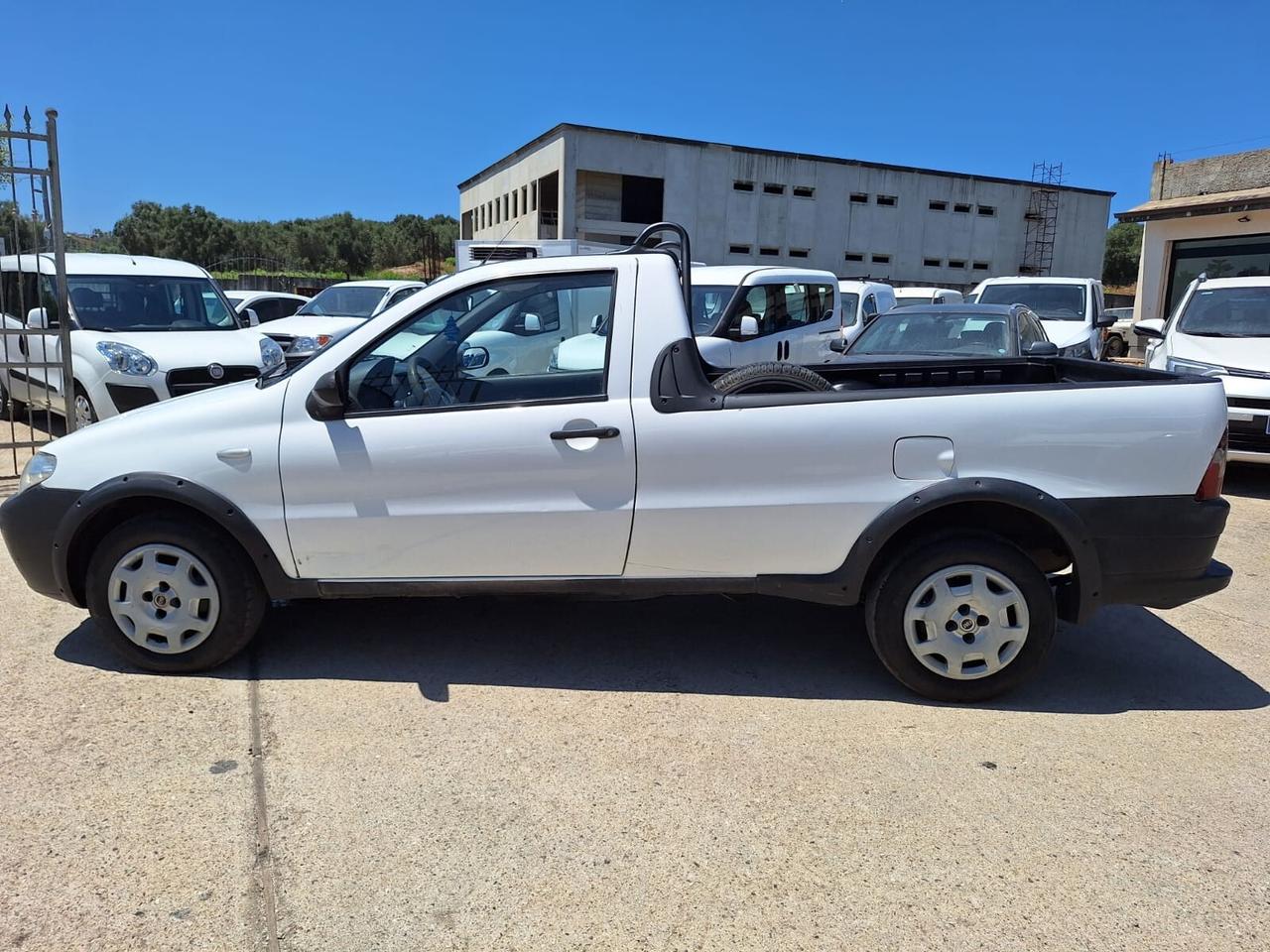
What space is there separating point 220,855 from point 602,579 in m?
1.69

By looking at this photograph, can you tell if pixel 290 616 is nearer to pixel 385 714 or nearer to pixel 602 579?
pixel 385 714

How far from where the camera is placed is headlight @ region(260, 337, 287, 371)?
28.7 feet

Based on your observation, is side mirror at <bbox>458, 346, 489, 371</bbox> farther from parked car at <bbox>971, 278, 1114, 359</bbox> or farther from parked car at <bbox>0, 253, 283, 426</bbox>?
parked car at <bbox>971, 278, 1114, 359</bbox>

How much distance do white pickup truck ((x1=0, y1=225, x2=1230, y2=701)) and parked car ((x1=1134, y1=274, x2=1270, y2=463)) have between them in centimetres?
473

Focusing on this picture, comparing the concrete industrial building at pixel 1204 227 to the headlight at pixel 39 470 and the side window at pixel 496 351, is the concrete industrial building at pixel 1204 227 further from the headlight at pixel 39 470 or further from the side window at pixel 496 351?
the headlight at pixel 39 470

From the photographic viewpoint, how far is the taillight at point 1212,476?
11.7ft

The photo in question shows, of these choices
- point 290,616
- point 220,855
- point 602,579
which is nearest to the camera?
point 220,855

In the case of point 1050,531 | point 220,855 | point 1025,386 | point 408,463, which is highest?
point 1025,386

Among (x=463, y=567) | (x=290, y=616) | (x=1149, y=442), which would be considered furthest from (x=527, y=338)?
(x=1149, y=442)

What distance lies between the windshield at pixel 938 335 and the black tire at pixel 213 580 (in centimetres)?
648

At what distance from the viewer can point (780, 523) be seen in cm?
370

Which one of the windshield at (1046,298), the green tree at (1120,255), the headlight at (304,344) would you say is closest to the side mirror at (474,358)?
the headlight at (304,344)

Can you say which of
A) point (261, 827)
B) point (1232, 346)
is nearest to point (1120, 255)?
point (1232, 346)

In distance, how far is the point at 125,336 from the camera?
27.6ft
